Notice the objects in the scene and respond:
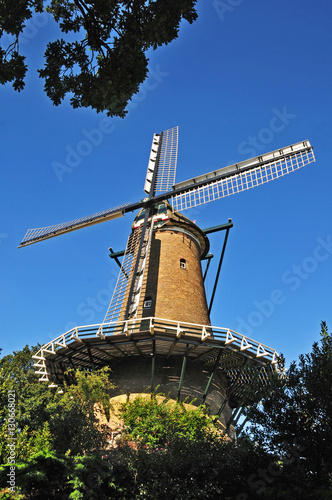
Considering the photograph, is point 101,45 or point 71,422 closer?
point 101,45

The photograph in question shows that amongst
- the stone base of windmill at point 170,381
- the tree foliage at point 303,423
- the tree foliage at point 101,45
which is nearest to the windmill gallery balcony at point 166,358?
the stone base of windmill at point 170,381

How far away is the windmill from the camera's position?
13172 millimetres

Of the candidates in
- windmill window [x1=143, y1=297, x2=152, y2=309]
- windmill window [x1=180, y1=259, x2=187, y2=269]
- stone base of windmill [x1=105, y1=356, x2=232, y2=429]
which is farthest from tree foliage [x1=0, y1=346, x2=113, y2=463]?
windmill window [x1=180, y1=259, x2=187, y2=269]

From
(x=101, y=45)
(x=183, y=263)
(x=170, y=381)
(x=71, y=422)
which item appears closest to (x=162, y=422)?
(x=170, y=381)

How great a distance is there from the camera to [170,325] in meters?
14.2

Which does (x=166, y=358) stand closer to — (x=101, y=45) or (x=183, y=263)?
(x=183, y=263)

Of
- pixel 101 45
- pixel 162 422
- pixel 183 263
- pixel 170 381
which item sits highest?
pixel 183 263

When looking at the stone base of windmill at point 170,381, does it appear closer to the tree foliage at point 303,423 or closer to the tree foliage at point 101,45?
the tree foliage at point 303,423

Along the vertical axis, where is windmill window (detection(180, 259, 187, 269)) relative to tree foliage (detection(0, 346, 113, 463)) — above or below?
above

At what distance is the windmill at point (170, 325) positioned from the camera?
43.2 feet

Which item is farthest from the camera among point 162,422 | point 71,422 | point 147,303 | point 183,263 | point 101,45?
point 183,263

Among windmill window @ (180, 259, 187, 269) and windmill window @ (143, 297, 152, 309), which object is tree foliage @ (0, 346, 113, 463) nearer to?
windmill window @ (143, 297, 152, 309)

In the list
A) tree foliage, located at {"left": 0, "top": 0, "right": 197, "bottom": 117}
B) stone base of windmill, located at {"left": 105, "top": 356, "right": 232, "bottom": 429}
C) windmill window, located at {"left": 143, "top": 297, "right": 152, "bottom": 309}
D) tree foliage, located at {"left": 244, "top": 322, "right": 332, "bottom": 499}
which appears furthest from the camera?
windmill window, located at {"left": 143, "top": 297, "right": 152, "bottom": 309}

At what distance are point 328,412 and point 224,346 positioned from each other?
405 cm
